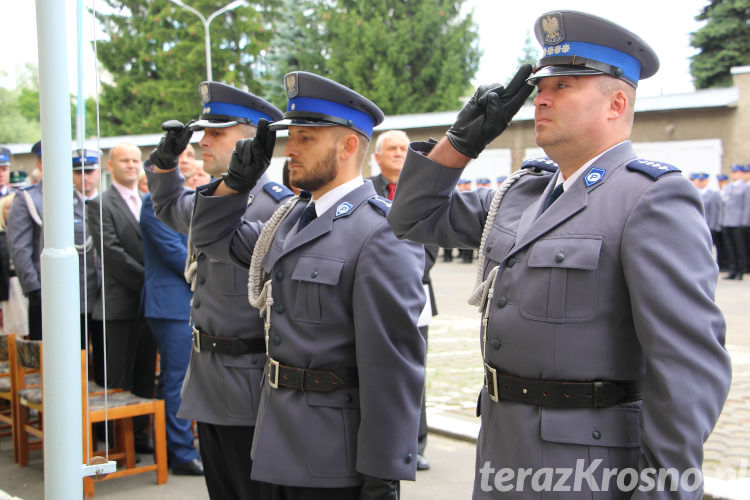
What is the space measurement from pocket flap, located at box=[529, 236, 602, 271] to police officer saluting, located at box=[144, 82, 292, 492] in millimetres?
1628

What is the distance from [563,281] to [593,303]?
0.31 ft

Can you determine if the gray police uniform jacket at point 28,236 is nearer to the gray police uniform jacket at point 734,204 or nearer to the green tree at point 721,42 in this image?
the gray police uniform jacket at point 734,204

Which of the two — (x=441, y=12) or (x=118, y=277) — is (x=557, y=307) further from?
(x=441, y=12)

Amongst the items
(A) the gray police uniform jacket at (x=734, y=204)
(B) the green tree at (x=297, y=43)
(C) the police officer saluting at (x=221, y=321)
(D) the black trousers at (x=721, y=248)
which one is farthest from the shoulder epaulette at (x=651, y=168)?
(B) the green tree at (x=297, y=43)

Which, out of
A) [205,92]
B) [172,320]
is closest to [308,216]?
[205,92]

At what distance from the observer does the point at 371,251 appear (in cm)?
293

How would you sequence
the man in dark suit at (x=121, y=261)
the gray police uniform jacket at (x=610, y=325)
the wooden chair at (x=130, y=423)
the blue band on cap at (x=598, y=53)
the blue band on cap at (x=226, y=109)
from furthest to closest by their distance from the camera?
1. the man in dark suit at (x=121, y=261)
2. the wooden chair at (x=130, y=423)
3. the blue band on cap at (x=226, y=109)
4. the blue band on cap at (x=598, y=53)
5. the gray police uniform jacket at (x=610, y=325)

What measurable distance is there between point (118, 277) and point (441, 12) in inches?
1255

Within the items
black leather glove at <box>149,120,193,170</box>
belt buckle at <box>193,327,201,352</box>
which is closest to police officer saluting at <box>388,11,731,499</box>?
belt buckle at <box>193,327,201,352</box>

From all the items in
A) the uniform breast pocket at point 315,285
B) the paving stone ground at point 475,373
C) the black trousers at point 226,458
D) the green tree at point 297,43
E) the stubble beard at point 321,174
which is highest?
the green tree at point 297,43

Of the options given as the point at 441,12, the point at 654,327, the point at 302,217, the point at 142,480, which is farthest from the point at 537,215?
the point at 441,12

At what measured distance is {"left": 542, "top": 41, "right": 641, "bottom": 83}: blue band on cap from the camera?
2.20 m

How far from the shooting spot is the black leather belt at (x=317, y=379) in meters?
2.89

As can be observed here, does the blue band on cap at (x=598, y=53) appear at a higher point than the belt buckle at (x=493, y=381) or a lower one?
higher
